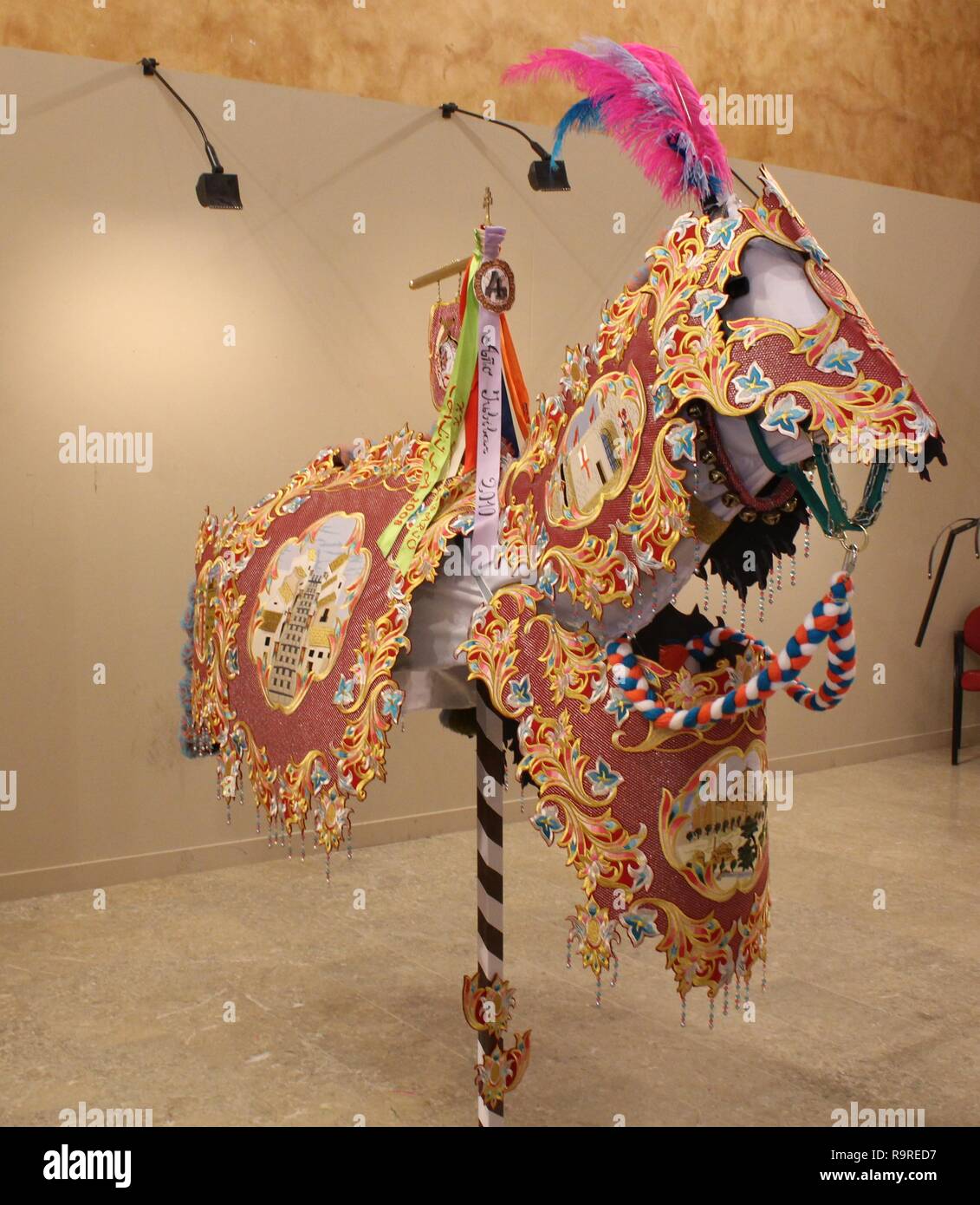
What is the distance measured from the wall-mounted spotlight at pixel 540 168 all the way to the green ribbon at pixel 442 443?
0.92 meters

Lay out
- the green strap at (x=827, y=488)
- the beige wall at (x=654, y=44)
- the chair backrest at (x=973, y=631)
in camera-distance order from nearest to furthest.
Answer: the green strap at (x=827, y=488), the beige wall at (x=654, y=44), the chair backrest at (x=973, y=631)

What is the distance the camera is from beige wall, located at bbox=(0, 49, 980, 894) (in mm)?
4141

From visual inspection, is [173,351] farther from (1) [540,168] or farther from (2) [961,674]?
(2) [961,674]

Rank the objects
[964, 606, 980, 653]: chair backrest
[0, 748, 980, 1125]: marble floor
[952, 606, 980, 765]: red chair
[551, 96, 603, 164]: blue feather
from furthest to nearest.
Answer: [964, 606, 980, 653]: chair backrest → [952, 606, 980, 765]: red chair → [0, 748, 980, 1125]: marble floor → [551, 96, 603, 164]: blue feather

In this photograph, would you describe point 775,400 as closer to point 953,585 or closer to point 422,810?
point 422,810

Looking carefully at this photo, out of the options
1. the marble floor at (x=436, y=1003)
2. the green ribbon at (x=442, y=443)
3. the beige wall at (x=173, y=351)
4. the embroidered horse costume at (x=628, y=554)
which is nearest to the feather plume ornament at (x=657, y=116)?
the embroidered horse costume at (x=628, y=554)

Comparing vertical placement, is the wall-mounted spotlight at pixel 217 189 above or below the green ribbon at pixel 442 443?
above

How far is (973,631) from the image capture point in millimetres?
6324

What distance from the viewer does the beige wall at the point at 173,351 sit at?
4.14 meters

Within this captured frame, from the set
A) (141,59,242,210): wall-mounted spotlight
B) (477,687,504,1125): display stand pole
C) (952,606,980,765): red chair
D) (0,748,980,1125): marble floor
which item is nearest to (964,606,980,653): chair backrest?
(952,606,980,765): red chair

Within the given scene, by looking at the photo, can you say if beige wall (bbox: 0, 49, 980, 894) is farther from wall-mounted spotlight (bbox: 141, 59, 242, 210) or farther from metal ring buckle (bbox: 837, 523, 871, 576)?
metal ring buckle (bbox: 837, 523, 871, 576)

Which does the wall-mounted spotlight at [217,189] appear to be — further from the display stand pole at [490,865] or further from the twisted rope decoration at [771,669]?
the twisted rope decoration at [771,669]

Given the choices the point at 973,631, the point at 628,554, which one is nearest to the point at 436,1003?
the point at 628,554

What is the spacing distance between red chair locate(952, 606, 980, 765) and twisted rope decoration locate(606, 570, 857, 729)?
172 inches
